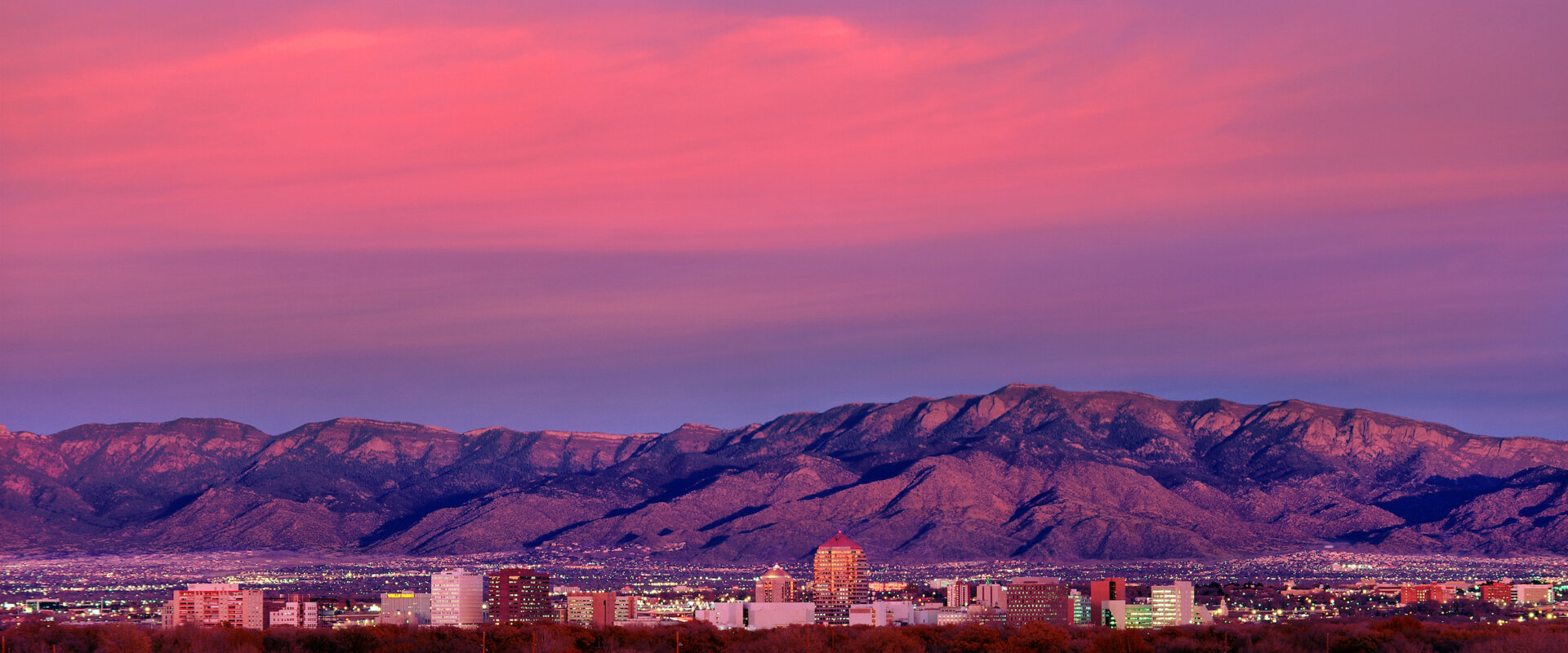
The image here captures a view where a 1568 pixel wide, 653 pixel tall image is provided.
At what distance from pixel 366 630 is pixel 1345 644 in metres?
49.8

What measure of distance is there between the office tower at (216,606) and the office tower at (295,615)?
1162 millimetres

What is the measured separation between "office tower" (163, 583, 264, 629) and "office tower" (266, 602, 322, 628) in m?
1.16

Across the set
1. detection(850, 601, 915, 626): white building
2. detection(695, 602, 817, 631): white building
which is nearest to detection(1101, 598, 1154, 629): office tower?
detection(850, 601, 915, 626): white building

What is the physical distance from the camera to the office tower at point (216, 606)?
181875mm

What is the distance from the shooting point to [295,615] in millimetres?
187375

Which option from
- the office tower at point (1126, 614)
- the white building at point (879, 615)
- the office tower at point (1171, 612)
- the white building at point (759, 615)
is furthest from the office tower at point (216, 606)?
the office tower at point (1171, 612)

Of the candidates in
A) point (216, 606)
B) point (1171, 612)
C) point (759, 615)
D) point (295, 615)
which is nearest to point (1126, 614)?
point (1171, 612)

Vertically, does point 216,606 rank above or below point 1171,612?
above

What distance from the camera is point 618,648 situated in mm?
103750

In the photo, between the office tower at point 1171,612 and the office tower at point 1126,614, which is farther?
the office tower at point 1171,612

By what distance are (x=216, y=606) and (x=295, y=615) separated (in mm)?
7450

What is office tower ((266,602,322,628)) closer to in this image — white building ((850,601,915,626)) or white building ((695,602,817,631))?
white building ((695,602,817,631))

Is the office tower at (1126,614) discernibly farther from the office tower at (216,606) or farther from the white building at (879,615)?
the office tower at (216,606)

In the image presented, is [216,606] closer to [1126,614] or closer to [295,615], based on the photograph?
[295,615]
